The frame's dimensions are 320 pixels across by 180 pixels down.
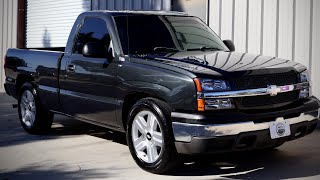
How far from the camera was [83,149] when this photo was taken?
7.25 metres

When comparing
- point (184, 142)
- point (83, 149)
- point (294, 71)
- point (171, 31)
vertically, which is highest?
point (171, 31)

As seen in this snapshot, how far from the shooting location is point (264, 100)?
5.46 m

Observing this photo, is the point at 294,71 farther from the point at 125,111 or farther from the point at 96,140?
the point at 96,140

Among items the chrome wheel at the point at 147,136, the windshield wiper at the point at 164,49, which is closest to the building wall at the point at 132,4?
the windshield wiper at the point at 164,49

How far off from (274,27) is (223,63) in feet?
14.1

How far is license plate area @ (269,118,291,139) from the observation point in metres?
5.37

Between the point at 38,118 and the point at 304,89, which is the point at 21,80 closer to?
the point at 38,118

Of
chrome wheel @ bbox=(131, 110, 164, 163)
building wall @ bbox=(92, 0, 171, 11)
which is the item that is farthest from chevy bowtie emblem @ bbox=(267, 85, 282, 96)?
building wall @ bbox=(92, 0, 171, 11)

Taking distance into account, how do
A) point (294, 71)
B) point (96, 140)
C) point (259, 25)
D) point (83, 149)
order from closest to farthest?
point (294, 71)
point (83, 149)
point (96, 140)
point (259, 25)

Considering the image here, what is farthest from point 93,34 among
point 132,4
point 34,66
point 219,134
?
point 132,4

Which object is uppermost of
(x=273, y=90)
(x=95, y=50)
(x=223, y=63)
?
(x=95, y=50)

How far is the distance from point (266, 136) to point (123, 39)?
6.96ft

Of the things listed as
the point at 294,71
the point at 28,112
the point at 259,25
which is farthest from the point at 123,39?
the point at 259,25

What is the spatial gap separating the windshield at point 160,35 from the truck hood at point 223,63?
0.94 feet
